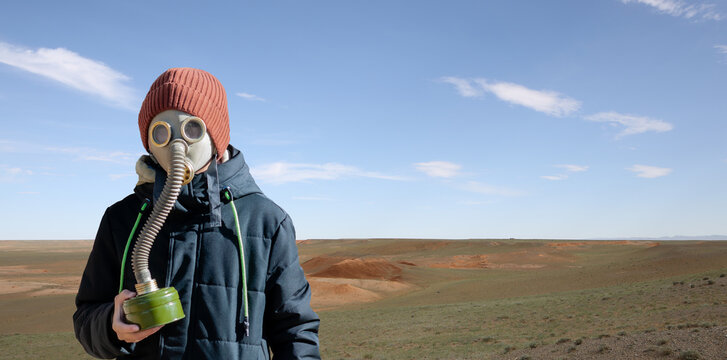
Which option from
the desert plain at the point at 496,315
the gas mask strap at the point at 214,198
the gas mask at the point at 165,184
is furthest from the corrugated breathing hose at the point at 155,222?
the desert plain at the point at 496,315

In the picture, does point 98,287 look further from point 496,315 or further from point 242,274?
point 496,315

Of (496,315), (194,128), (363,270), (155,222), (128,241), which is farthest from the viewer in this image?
(363,270)

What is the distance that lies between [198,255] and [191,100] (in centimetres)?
56

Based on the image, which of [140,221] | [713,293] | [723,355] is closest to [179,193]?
[140,221]

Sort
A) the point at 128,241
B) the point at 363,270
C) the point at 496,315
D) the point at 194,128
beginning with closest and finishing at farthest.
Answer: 1. the point at 128,241
2. the point at 194,128
3. the point at 496,315
4. the point at 363,270

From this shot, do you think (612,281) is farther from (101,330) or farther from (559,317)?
(101,330)

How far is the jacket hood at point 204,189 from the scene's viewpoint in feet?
6.07

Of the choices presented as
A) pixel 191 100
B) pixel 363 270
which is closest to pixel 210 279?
pixel 191 100

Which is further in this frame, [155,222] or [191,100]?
[191,100]

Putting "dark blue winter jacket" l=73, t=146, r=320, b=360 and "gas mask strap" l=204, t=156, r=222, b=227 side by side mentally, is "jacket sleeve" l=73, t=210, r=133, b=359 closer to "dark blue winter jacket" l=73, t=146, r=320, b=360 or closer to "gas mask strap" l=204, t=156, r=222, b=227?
"dark blue winter jacket" l=73, t=146, r=320, b=360

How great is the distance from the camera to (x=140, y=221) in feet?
6.20

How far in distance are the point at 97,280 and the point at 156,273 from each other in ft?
0.77

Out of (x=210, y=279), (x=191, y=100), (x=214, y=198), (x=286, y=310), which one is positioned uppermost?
(x=191, y=100)

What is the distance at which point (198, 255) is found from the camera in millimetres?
1879
